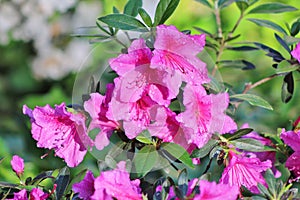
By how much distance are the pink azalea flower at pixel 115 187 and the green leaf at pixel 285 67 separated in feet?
1.36

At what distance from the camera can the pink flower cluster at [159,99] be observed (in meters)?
0.88

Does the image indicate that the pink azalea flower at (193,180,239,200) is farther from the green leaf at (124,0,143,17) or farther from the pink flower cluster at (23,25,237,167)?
the green leaf at (124,0,143,17)

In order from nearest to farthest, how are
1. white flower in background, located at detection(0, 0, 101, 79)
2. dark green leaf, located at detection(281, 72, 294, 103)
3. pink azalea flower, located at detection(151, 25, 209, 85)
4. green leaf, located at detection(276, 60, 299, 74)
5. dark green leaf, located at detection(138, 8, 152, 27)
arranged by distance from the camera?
pink azalea flower, located at detection(151, 25, 209, 85), dark green leaf, located at detection(138, 8, 152, 27), green leaf, located at detection(276, 60, 299, 74), dark green leaf, located at detection(281, 72, 294, 103), white flower in background, located at detection(0, 0, 101, 79)

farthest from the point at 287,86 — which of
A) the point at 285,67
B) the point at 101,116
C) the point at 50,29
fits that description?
the point at 50,29

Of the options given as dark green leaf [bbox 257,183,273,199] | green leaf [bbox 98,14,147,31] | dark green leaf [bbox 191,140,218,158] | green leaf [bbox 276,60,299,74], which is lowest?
dark green leaf [bbox 257,183,273,199]

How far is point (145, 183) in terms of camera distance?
0.98 meters

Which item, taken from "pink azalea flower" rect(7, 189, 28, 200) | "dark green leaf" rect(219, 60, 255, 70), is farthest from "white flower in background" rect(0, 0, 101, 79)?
"pink azalea flower" rect(7, 189, 28, 200)

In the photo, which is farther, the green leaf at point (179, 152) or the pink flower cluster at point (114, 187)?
the green leaf at point (179, 152)

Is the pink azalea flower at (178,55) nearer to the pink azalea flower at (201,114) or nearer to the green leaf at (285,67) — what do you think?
the pink azalea flower at (201,114)

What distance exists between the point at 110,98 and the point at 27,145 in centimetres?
143

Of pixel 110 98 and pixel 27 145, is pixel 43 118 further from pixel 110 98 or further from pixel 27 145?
pixel 27 145

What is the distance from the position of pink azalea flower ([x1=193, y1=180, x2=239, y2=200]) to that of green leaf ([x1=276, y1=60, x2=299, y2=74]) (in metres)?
0.38

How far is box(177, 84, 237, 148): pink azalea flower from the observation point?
88cm

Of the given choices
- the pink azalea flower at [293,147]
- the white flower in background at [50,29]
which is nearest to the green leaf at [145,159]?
the pink azalea flower at [293,147]
